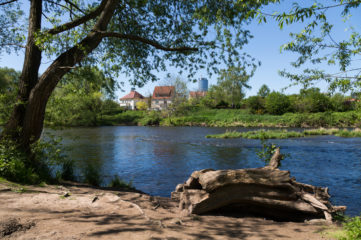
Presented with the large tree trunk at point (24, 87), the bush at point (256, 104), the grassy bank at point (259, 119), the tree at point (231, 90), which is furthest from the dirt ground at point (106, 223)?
the tree at point (231, 90)

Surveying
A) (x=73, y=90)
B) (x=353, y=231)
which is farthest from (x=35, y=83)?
(x=353, y=231)

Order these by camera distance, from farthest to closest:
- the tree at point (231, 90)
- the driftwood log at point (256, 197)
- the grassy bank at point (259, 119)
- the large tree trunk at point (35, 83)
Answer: the tree at point (231, 90)
the grassy bank at point (259, 119)
the large tree trunk at point (35, 83)
the driftwood log at point (256, 197)

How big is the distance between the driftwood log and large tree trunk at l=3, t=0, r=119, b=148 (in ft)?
15.3

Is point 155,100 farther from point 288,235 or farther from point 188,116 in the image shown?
point 288,235

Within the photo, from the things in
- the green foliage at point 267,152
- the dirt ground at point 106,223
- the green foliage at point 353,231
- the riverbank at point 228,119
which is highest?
the riverbank at point 228,119

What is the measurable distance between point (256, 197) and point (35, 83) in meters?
6.75

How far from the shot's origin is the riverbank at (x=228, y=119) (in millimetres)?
45688

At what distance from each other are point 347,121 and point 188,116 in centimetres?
3138

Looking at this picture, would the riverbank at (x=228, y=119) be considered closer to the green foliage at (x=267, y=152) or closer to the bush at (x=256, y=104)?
the bush at (x=256, y=104)

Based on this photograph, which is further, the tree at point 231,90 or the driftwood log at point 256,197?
the tree at point 231,90

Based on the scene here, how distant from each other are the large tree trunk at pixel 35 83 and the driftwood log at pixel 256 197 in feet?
15.3

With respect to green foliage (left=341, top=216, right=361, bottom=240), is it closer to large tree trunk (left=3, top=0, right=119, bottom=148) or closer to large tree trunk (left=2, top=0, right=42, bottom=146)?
large tree trunk (left=3, top=0, right=119, bottom=148)

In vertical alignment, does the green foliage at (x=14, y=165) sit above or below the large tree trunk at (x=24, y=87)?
below

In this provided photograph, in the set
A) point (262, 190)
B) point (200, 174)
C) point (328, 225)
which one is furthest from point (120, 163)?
point (328, 225)
